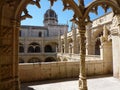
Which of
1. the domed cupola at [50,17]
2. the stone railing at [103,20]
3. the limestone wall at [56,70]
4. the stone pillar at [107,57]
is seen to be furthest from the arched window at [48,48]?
the limestone wall at [56,70]

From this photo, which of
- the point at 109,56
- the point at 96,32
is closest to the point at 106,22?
the point at 96,32

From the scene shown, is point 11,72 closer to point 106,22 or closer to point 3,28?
point 3,28

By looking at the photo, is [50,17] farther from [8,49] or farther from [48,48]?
[8,49]

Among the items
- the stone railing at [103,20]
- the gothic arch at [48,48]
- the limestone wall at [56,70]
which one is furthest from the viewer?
the gothic arch at [48,48]

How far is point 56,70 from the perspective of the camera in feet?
22.2

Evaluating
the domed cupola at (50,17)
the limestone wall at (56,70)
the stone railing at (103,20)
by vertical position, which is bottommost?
the limestone wall at (56,70)

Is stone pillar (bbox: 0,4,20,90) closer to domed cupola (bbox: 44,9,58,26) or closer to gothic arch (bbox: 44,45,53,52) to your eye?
gothic arch (bbox: 44,45,53,52)

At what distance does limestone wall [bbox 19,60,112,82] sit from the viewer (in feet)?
20.0

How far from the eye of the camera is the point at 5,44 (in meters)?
3.19

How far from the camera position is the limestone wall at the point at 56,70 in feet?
20.0

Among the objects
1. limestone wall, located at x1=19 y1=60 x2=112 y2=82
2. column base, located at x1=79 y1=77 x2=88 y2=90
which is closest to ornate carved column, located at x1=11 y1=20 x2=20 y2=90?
column base, located at x1=79 y1=77 x2=88 y2=90

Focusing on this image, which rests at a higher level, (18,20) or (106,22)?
(106,22)

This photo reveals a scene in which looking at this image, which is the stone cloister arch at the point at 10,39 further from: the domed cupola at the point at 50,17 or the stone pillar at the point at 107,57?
the domed cupola at the point at 50,17

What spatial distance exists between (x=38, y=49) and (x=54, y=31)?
971cm
